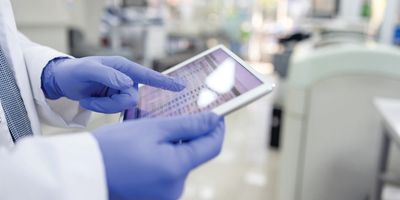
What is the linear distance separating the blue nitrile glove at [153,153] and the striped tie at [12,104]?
1.17 ft

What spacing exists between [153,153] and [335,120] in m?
1.53

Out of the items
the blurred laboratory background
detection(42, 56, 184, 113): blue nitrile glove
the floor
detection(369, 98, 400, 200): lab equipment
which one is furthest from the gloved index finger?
the floor

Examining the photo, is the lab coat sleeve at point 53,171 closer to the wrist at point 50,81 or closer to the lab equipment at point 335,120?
the wrist at point 50,81

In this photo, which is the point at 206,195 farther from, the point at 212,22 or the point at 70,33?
the point at 212,22

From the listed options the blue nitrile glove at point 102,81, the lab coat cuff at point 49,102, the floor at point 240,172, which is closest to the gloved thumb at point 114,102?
the blue nitrile glove at point 102,81

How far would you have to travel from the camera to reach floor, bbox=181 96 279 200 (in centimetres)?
243

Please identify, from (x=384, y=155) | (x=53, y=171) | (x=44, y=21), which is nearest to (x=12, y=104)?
(x=53, y=171)

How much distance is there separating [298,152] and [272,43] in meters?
6.27

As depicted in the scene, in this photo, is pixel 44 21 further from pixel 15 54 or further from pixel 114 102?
pixel 114 102

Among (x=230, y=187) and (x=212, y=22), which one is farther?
(x=212, y=22)

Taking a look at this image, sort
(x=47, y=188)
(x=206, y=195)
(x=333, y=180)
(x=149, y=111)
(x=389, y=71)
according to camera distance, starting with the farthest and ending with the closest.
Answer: (x=206, y=195) → (x=333, y=180) → (x=389, y=71) → (x=149, y=111) → (x=47, y=188)

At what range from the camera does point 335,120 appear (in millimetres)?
1861

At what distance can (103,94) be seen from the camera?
2.74 ft

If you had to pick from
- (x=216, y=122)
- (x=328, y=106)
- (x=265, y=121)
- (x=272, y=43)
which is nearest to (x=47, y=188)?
(x=216, y=122)
